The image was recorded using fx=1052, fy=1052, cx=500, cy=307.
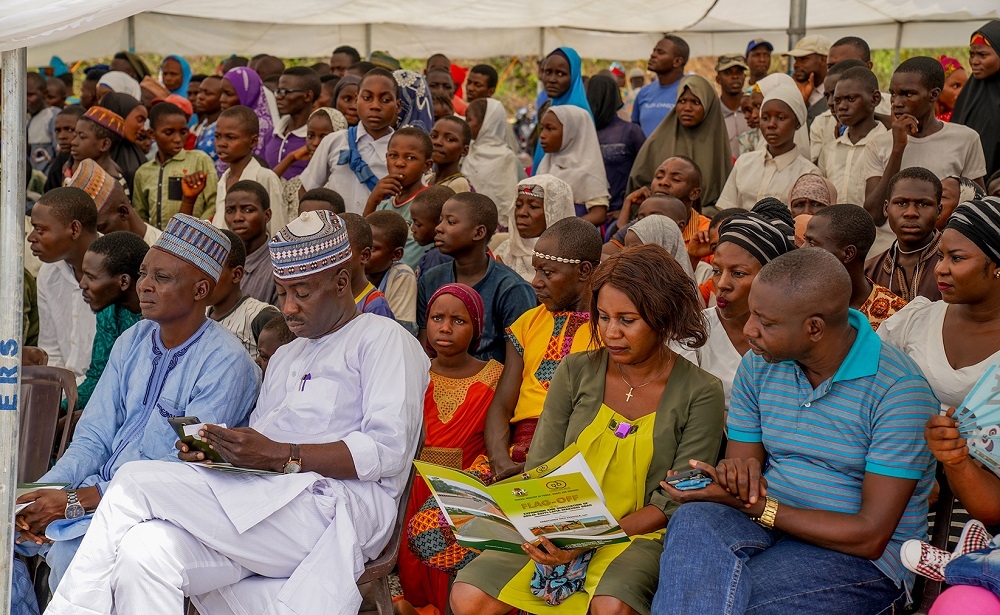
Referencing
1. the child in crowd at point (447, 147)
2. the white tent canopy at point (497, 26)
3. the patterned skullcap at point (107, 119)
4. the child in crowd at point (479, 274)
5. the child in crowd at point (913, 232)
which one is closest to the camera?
the child in crowd at point (913, 232)

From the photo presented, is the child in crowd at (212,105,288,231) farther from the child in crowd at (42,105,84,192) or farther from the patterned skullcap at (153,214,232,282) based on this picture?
the patterned skullcap at (153,214,232,282)

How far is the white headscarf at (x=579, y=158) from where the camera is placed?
7.56 meters

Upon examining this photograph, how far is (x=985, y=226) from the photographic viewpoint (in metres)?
3.38

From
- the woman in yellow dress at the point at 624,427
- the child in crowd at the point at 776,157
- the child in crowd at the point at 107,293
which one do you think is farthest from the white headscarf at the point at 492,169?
the woman in yellow dress at the point at 624,427

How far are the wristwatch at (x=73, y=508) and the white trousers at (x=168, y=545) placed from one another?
0.46 meters

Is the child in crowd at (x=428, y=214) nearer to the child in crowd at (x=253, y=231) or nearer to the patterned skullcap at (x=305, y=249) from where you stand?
the child in crowd at (x=253, y=231)

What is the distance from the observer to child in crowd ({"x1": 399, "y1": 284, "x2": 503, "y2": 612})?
4.55m

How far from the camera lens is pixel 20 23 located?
2.91 m

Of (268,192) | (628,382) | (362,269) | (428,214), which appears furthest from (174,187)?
(628,382)

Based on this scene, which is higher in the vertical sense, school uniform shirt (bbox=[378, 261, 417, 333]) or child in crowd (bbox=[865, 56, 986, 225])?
child in crowd (bbox=[865, 56, 986, 225])

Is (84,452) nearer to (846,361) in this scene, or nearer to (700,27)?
(846,361)

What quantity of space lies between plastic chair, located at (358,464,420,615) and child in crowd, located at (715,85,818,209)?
12.8 ft

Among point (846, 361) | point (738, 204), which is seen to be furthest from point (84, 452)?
point (738, 204)

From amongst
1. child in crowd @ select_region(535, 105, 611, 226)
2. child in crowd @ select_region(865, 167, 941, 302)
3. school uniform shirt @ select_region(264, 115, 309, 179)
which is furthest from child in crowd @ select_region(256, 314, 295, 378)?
school uniform shirt @ select_region(264, 115, 309, 179)
